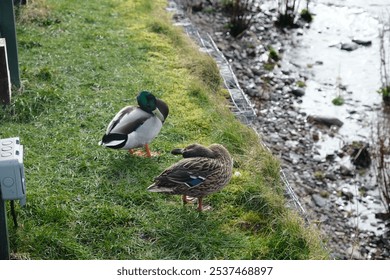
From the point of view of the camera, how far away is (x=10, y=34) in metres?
6.75

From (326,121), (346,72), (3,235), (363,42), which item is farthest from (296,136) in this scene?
(3,235)

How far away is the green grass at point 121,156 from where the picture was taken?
16.1ft

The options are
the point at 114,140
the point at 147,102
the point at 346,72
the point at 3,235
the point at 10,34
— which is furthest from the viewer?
the point at 346,72

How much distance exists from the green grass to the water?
4.74 ft

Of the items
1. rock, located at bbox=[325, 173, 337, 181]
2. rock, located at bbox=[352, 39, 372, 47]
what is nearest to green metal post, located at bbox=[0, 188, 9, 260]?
rock, located at bbox=[325, 173, 337, 181]

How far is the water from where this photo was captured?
7355 mm

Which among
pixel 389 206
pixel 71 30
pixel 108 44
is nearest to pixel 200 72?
pixel 108 44

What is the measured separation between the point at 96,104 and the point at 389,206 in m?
2.83

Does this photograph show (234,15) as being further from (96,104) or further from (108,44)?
(96,104)

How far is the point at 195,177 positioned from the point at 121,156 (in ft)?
3.33

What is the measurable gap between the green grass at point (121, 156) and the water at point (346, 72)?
1.44m

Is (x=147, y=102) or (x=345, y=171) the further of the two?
(x=345, y=171)

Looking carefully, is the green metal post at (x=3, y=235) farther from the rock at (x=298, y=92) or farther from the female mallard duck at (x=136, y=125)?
the rock at (x=298, y=92)

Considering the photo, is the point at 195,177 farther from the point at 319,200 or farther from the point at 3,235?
the point at 319,200
